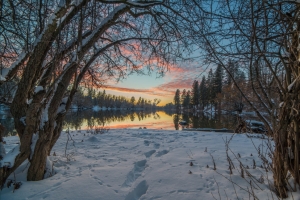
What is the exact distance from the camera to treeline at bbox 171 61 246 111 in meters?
2.70

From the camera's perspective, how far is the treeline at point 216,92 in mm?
2701

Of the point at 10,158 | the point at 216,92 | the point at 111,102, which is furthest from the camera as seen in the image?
the point at 111,102

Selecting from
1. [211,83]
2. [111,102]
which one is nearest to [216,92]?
[211,83]

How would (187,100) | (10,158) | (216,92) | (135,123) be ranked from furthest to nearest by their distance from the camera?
(187,100), (216,92), (135,123), (10,158)

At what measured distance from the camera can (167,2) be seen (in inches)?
135

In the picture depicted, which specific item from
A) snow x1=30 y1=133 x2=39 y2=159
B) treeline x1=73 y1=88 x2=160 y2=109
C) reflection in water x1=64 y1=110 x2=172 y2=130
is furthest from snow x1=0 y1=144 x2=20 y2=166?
treeline x1=73 y1=88 x2=160 y2=109

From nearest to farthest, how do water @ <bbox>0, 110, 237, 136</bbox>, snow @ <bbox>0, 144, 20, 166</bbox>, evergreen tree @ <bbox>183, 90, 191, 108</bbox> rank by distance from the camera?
snow @ <bbox>0, 144, 20, 166</bbox> < water @ <bbox>0, 110, 237, 136</bbox> < evergreen tree @ <bbox>183, 90, 191, 108</bbox>

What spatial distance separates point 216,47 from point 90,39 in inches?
89.3

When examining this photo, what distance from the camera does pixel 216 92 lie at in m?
39.2

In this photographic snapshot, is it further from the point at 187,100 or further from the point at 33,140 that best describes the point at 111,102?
the point at 33,140

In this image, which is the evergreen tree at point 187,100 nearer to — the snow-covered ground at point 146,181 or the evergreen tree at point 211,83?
the evergreen tree at point 211,83

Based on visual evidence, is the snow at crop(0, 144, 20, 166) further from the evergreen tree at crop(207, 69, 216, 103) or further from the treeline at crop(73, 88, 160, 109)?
the treeline at crop(73, 88, 160, 109)

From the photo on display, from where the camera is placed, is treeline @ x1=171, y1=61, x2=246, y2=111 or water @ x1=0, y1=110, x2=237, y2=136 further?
water @ x1=0, y1=110, x2=237, y2=136

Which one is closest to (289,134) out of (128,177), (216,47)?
(216,47)
